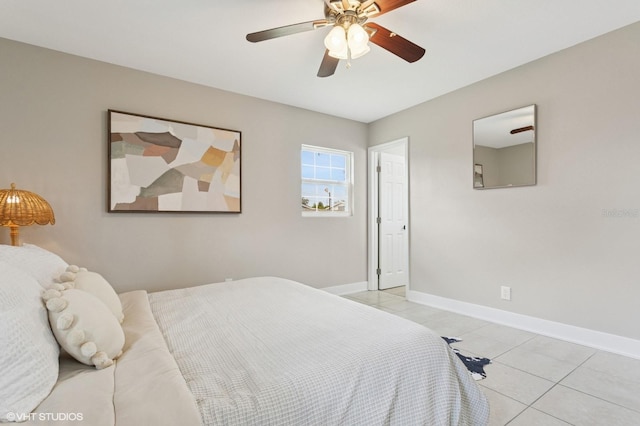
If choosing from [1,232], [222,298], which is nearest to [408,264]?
[222,298]

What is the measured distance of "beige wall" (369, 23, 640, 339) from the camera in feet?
7.89

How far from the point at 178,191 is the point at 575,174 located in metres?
3.61

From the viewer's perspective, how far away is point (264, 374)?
1065 millimetres

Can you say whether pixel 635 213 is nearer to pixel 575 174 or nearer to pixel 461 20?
pixel 575 174

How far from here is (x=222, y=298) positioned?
80.5 inches

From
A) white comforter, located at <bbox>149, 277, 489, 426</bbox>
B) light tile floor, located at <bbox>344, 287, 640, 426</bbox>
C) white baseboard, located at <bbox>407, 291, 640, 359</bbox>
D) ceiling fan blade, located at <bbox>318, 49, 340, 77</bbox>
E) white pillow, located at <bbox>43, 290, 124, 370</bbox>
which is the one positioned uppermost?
ceiling fan blade, located at <bbox>318, 49, 340, 77</bbox>

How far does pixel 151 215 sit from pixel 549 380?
3456 mm

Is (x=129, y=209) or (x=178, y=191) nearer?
(x=129, y=209)

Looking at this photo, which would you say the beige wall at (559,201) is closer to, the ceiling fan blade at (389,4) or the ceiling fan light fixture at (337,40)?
the ceiling fan blade at (389,4)

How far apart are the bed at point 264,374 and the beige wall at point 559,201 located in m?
1.93

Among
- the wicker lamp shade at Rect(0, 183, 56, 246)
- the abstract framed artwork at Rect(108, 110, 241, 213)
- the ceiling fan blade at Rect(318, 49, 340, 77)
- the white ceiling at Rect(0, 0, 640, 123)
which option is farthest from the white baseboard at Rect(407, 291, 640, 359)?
the wicker lamp shade at Rect(0, 183, 56, 246)

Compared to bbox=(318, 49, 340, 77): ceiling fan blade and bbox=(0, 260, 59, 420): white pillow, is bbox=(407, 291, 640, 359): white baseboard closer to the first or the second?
bbox=(318, 49, 340, 77): ceiling fan blade

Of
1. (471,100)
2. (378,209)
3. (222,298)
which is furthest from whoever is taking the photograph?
(378,209)

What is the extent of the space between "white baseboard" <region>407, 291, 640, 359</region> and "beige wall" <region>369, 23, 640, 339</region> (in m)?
0.05
